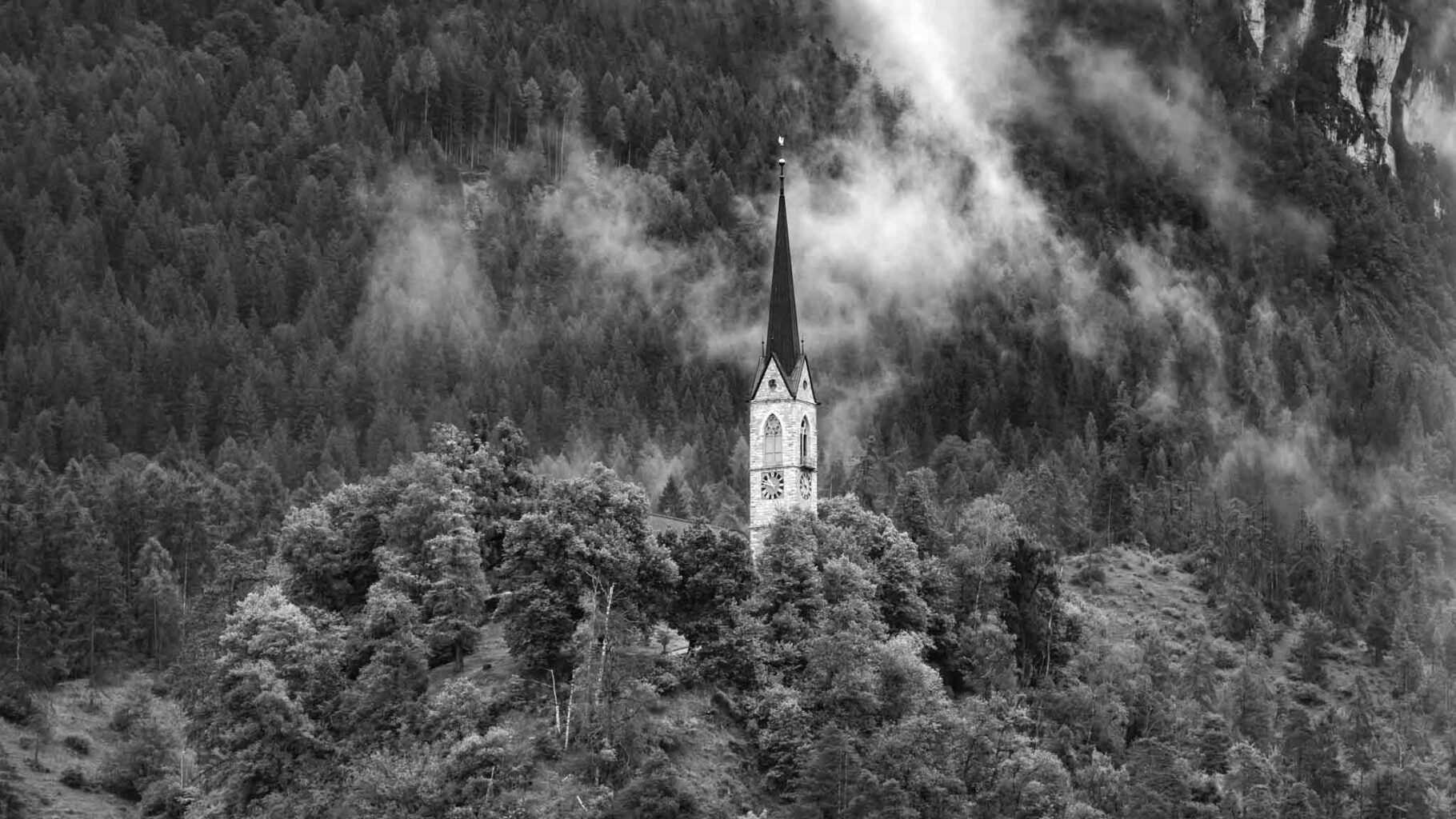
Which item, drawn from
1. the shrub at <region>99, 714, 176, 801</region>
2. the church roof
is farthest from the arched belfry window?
the shrub at <region>99, 714, 176, 801</region>

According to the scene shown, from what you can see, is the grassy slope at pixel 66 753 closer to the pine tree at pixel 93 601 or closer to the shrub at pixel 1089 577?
the pine tree at pixel 93 601

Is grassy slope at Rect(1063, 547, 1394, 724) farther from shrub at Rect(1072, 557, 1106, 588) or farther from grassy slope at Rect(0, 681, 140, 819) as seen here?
grassy slope at Rect(0, 681, 140, 819)

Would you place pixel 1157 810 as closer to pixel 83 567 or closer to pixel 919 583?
pixel 919 583

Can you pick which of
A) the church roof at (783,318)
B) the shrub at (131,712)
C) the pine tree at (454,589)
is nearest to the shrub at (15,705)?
the shrub at (131,712)

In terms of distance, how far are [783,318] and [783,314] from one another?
2.63 ft

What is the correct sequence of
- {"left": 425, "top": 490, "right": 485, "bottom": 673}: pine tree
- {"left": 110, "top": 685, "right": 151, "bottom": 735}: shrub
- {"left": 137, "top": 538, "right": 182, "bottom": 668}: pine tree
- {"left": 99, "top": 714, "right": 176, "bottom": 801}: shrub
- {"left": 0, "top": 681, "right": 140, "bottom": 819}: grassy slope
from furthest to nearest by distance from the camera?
{"left": 137, "top": 538, "right": 182, "bottom": 668}: pine tree, {"left": 110, "top": 685, "right": 151, "bottom": 735}: shrub, {"left": 99, "top": 714, "right": 176, "bottom": 801}: shrub, {"left": 0, "top": 681, "right": 140, "bottom": 819}: grassy slope, {"left": 425, "top": 490, "right": 485, "bottom": 673}: pine tree

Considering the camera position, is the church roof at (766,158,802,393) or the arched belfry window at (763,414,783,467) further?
the church roof at (766,158,802,393)

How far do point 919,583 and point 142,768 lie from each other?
45.7 m

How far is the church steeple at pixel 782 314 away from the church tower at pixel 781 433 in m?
0.05

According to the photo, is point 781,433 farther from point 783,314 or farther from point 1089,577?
point 1089,577

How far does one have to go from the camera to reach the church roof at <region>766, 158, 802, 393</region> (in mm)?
120300

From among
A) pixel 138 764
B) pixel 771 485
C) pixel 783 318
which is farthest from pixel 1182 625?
pixel 138 764

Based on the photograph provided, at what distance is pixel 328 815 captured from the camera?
291 feet

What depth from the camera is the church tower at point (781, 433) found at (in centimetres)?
11562
